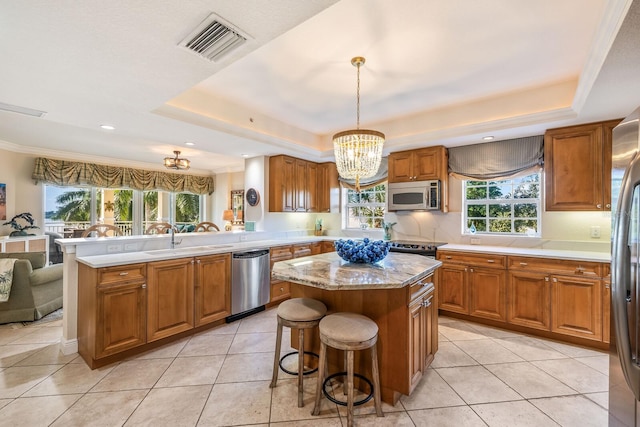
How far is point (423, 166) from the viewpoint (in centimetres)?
411

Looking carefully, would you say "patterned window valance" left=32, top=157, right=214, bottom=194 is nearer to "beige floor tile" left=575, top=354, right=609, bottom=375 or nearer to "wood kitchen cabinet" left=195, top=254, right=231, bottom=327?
"wood kitchen cabinet" left=195, top=254, right=231, bottom=327

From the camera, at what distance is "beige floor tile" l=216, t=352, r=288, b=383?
235 centimetres

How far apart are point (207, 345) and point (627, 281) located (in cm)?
318

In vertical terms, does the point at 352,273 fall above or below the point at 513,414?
above

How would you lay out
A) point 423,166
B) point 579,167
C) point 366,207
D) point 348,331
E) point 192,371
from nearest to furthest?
point 348,331
point 192,371
point 579,167
point 423,166
point 366,207

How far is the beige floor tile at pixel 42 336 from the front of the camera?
2967 millimetres

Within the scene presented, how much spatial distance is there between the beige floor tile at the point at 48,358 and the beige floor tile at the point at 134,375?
57 centimetres

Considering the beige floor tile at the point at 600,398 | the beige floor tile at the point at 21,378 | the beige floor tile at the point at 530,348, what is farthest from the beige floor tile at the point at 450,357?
the beige floor tile at the point at 21,378

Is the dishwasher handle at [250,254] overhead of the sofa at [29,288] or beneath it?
overhead

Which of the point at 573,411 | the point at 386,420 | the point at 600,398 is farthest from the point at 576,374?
the point at 386,420

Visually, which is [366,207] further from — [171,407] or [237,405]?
[171,407]

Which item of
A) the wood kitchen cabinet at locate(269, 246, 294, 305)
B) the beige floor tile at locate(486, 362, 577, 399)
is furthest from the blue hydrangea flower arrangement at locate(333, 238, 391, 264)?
the wood kitchen cabinet at locate(269, 246, 294, 305)

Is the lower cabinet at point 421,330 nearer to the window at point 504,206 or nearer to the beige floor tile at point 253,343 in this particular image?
the beige floor tile at point 253,343

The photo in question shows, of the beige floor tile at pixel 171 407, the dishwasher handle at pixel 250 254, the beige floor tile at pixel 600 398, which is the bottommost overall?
the beige floor tile at pixel 171 407
